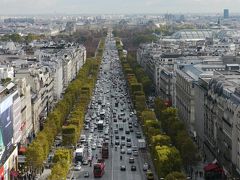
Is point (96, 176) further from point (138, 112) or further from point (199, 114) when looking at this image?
point (138, 112)

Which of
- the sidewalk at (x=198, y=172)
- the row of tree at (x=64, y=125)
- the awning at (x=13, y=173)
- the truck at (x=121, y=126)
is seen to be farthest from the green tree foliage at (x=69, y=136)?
the sidewalk at (x=198, y=172)

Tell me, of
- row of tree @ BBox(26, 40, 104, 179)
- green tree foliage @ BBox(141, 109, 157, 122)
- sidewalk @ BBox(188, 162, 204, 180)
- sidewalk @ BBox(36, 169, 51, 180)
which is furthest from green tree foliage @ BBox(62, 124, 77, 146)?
sidewalk @ BBox(188, 162, 204, 180)

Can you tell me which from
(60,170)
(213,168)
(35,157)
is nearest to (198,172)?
(213,168)

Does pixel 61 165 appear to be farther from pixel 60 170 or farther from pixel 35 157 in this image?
pixel 35 157

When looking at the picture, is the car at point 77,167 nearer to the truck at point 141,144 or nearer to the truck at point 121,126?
the truck at point 141,144

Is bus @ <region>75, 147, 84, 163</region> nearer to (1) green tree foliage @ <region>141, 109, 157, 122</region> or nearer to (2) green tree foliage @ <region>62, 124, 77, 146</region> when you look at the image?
(2) green tree foliage @ <region>62, 124, 77, 146</region>
